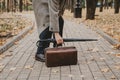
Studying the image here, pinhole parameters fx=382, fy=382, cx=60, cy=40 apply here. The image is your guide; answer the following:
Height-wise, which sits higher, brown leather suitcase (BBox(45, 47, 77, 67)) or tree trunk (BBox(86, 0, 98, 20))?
tree trunk (BBox(86, 0, 98, 20))

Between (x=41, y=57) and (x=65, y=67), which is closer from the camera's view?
(x=65, y=67)

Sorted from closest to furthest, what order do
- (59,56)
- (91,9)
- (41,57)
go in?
(59,56) → (41,57) → (91,9)

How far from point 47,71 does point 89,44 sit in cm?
408

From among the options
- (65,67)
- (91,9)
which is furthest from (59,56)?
(91,9)

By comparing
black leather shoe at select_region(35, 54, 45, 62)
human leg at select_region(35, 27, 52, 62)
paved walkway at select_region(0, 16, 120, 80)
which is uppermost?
human leg at select_region(35, 27, 52, 62)

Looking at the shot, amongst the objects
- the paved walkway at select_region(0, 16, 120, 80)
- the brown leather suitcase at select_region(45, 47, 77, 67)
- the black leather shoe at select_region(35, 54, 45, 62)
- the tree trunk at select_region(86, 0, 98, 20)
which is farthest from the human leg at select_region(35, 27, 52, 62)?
the tree trunk at select_region(86, 0, 98, 20)

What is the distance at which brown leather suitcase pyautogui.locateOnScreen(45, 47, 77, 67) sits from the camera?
6.93 m

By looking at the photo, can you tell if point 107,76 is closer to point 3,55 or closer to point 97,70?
point 97,70

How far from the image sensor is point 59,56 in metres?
6.96

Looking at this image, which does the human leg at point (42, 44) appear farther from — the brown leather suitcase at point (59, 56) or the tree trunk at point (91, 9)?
the tree trunk at point (91, 9)

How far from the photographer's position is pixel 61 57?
6996mm

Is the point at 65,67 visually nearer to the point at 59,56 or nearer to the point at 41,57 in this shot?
the point at 59,56

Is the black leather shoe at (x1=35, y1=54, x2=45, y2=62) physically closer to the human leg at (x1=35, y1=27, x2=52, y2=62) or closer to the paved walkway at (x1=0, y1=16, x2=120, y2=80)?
the human leg at (x1=35, y1=27, x2=52, y2=62)

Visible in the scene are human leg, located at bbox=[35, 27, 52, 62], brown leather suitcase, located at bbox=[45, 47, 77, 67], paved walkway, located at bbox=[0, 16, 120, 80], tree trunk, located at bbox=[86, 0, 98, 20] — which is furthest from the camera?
tree trunk, located at bbox=[86, 0, 98, 20]
